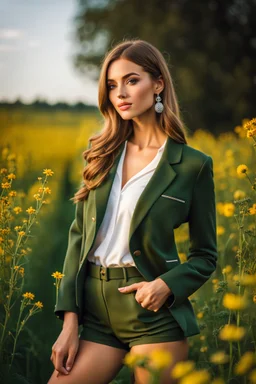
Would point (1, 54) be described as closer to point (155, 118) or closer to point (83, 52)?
point (155, 118)

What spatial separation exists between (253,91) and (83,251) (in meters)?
16.9

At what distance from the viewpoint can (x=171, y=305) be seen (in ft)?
7.45

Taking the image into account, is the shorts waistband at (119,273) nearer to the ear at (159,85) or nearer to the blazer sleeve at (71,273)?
the blazer sleeve at (71,273)

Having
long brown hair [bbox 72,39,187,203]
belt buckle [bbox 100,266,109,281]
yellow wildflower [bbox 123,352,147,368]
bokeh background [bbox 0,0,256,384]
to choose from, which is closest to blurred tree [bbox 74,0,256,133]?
bokeh background [bbox 0,0,256,384]

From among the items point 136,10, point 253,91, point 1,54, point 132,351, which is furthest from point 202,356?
point 136,10

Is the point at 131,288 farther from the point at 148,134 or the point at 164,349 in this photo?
the point at 148,134

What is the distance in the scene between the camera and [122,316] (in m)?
2.29

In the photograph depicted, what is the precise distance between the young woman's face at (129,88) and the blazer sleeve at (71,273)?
454 mm

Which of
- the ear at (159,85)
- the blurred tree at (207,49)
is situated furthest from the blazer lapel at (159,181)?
the blurred tree at (207,49)

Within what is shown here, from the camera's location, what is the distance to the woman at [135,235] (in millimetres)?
2270

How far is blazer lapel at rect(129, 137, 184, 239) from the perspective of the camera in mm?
2283

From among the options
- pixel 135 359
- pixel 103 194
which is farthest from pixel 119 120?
pixel 135 359

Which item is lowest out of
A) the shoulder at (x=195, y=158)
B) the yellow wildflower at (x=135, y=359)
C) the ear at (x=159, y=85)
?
the yellow wildflower at (x=135, y=359)

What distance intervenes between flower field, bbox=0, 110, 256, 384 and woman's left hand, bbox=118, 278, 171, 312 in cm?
25
